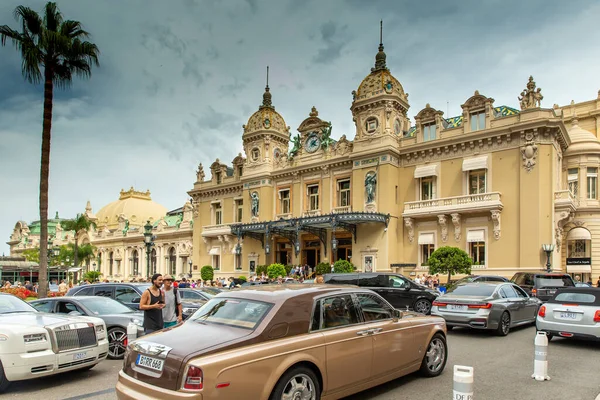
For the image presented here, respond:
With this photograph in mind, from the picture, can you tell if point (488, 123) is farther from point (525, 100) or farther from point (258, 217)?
point (258, 217)

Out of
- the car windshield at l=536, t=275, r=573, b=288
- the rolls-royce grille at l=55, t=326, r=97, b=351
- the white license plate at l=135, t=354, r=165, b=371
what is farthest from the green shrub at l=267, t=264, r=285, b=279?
the white license plate at l=135, t=354, r=165, b=371

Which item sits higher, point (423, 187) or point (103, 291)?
point (423, 187)

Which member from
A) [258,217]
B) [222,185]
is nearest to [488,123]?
[258,217]

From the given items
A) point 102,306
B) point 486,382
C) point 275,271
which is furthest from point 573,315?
point 275,271

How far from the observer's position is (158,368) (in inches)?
197

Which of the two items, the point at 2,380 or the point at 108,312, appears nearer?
the point at 2,380

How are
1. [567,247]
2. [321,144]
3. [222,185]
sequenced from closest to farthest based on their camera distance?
[567,247] < [321,144] < [222,185]

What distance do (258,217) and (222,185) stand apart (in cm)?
668

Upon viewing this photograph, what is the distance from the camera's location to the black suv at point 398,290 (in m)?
16.4

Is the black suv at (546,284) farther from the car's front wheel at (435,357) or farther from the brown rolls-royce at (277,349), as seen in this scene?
the brown rolls-royce at (277,349)

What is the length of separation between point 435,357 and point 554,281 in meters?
11.9

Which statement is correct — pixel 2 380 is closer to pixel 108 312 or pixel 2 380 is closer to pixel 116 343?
pixel 116 343

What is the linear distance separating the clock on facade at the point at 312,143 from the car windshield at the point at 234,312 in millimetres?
29720

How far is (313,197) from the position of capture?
35438mm
